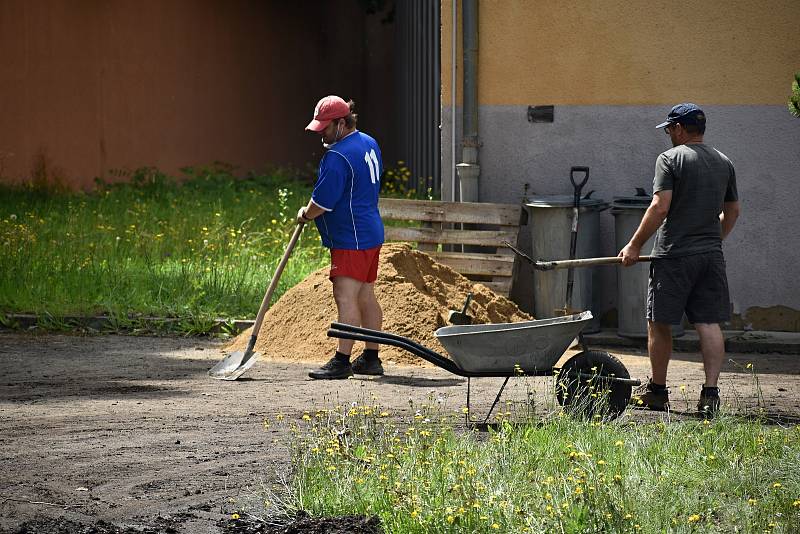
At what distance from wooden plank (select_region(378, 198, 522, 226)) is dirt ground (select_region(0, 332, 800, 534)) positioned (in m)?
1.66

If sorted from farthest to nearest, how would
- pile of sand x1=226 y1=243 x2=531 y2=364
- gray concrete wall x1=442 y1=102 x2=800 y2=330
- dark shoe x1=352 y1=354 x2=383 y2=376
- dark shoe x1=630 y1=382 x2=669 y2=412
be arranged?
gray concrete wall x1=442 y1=102 x2=800 y2=330, pile of sand x1=226 y1=243 x2=531 y2=364, dark shoe x1=352 y1=354 x2=383 y2=376, dark shoe x1=630 y1=382 x2=669 y2=412

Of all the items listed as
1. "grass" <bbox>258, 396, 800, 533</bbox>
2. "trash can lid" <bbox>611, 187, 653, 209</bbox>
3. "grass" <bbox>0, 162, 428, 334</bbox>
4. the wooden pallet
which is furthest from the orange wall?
"grass" <bbox>258, 396, 800, 533</bbox>

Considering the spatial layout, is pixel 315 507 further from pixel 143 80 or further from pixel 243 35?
pixel 243 35

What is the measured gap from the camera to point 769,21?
35.2 feet

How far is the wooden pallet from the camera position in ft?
35.7

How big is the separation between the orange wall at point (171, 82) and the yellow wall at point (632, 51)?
881cm

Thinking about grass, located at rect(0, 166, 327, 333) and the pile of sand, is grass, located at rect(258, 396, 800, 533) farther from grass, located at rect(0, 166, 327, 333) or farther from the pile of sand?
grass, located at rect(0, 166, 327, 333)

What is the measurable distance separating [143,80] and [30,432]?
13470mm

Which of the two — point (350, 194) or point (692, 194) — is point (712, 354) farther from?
point (350, 194)

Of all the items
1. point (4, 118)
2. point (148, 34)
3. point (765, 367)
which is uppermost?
point (148, 34)

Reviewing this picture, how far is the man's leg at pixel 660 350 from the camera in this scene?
24.6 ft

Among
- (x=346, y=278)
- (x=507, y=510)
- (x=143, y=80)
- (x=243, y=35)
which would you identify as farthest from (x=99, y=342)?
(x=243, y=35)

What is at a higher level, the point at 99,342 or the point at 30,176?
the point at 30,176

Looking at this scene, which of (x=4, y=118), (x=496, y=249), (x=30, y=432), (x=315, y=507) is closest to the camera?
(x=315, y=507)
